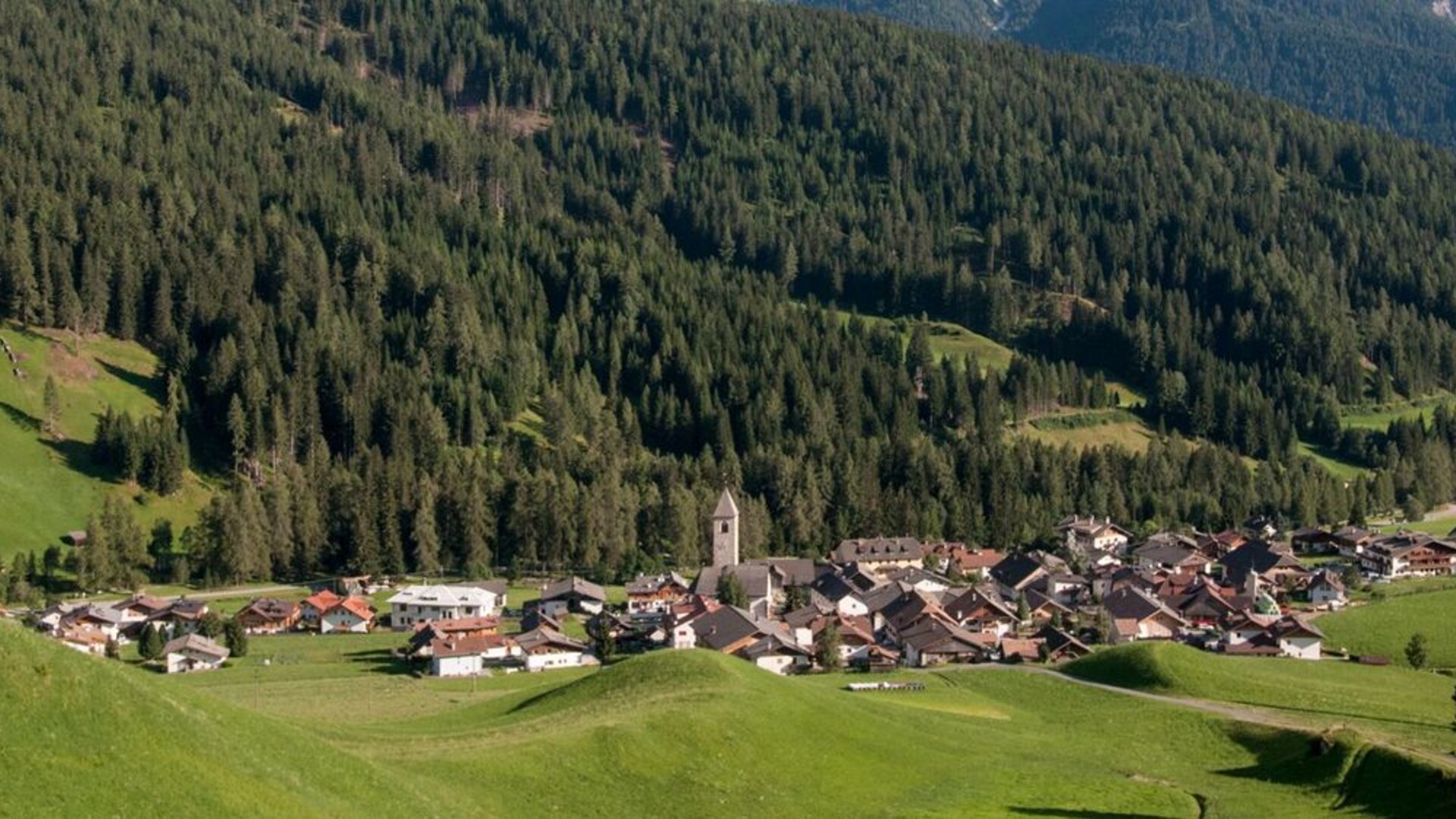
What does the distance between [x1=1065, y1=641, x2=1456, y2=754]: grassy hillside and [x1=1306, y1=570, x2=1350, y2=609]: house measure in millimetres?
28676

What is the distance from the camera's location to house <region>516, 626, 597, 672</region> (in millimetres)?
104375

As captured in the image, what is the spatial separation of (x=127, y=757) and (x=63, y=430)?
4649 inches

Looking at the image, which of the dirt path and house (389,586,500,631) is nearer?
the dirt path

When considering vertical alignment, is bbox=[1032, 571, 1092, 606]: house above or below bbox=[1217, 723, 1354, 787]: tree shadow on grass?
below

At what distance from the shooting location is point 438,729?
216 ft

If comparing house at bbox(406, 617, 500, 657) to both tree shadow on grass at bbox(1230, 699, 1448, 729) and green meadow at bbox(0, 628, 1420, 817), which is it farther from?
tree shadow on grass at bbox(1230, 699, 1448, 729)

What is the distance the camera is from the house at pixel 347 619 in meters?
120

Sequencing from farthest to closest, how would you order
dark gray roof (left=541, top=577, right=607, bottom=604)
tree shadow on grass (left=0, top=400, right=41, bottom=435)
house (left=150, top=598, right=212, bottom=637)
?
tree shadow on grass (left=0, top=400, right=41, bottom=435)
dark gray roof (left=541, top=577, right=607, bottom=604)
house (left=150, top=598, right=212, bottom=637)

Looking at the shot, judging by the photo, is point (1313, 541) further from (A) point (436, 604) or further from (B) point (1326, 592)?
(A) point (436, 604)

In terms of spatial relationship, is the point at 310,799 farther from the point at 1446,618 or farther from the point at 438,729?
the point at 1446,618

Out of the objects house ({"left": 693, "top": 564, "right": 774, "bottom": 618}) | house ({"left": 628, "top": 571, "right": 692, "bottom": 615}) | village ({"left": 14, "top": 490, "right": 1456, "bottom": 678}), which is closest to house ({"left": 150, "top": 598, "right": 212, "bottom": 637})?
village ({"left": 14, "top": 490, "right": 1456, "bottom": 678})

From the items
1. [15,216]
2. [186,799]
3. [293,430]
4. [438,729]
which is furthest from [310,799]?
[15,216]

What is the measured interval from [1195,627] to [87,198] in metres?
138

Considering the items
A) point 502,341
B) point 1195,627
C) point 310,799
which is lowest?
point 1195,627
